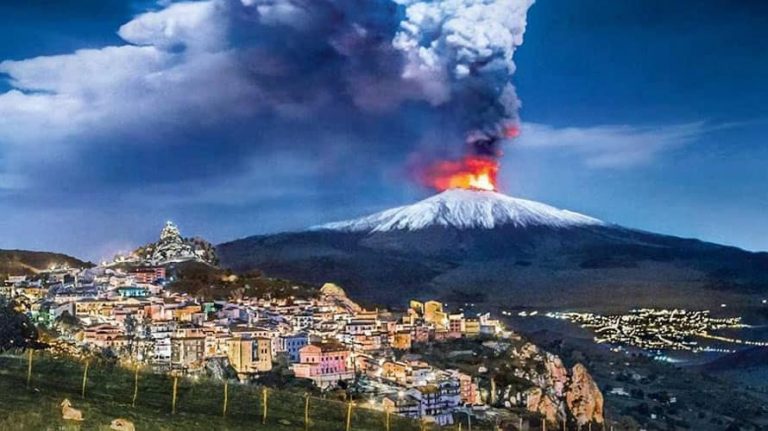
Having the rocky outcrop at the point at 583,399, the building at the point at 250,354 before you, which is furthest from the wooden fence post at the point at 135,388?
the rocky outcrop at the point at 583,399

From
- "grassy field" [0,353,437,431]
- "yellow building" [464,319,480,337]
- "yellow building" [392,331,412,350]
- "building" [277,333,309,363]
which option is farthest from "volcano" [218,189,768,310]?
"grassy field" [0,353,437,431]

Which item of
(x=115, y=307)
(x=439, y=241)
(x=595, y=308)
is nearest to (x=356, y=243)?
(x=439, y=241)

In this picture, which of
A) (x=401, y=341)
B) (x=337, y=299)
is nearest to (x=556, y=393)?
(x=401, y=341)

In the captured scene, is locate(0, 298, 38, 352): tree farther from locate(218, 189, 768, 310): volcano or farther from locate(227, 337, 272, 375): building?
locate(218, 189, 768, 310): volcano

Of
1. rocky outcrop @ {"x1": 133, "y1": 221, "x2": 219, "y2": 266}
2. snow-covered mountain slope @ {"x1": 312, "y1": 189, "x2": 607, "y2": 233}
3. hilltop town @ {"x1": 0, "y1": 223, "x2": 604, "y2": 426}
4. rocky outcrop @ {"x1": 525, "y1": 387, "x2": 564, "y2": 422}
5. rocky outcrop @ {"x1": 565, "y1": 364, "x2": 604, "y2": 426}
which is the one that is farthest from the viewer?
snow-covered mountain slope @ {"x1": 312, "y1": 189, "x2": 607, "y2": 233}

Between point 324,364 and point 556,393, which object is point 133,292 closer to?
point 324,364

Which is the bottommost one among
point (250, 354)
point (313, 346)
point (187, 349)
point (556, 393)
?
point (556, 393)
